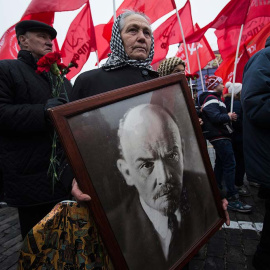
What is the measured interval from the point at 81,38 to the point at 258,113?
440 cm

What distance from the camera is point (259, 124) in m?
1.61

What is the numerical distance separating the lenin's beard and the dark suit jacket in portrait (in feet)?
0.13

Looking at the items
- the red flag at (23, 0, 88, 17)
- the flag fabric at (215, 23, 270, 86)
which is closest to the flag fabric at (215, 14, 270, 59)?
the flag fabric at (215, 23, 270, 86)

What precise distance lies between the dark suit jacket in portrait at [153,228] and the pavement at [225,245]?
56.4 inches

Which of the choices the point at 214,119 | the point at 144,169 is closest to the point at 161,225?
the point at 144,169

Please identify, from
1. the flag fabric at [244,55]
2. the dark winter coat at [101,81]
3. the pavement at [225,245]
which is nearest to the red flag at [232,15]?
the flag fabric at [244,55]

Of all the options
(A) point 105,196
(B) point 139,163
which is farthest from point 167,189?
(A) point 105,196

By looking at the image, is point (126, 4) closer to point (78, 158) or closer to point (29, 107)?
point (29, 107)

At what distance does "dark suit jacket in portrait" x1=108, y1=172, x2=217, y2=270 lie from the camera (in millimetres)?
728

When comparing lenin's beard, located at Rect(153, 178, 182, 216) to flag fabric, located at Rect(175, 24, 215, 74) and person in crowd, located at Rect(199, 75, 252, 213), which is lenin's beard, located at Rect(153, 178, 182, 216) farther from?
flag fabric, located at Rect(175, 24, 215, 74)

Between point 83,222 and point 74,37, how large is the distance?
4.92 m

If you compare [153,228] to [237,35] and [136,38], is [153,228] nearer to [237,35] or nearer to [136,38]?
[136,38]

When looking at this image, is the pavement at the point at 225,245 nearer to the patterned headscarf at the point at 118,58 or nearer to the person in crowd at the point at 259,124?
the person in crowd at the point at 259,124

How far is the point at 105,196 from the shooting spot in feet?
2.28
